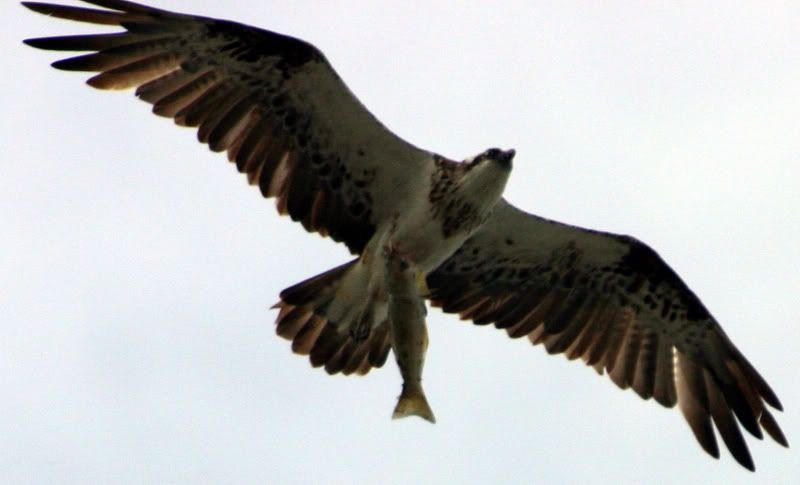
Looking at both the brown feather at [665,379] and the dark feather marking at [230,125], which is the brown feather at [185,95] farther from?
the brown feather at [665,379]

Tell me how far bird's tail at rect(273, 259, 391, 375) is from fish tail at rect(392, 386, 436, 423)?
0.93 m

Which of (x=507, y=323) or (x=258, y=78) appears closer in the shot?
(x=258, y=78)

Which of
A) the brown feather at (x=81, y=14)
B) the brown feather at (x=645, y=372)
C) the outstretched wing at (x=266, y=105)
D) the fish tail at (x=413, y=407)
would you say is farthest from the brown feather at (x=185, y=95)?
the brown feather at (x=645, y=372)

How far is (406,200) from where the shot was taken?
11.7 m

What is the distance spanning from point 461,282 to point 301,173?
151cm

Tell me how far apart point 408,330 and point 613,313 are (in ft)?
7.82

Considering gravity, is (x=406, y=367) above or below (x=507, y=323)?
below

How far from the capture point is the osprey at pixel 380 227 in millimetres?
11398

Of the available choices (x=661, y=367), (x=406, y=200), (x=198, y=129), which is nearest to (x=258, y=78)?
(x=198, y=129)

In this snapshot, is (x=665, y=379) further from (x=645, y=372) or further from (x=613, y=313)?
(x=613, y=313)

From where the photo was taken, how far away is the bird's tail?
38.2 feet

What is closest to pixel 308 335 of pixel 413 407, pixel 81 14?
pixel 413 407

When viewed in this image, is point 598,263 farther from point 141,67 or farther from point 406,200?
point 141,67

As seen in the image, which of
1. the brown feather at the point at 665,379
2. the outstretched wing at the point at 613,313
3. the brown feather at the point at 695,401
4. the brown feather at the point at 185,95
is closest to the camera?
the brown feather at the point at 185,95
